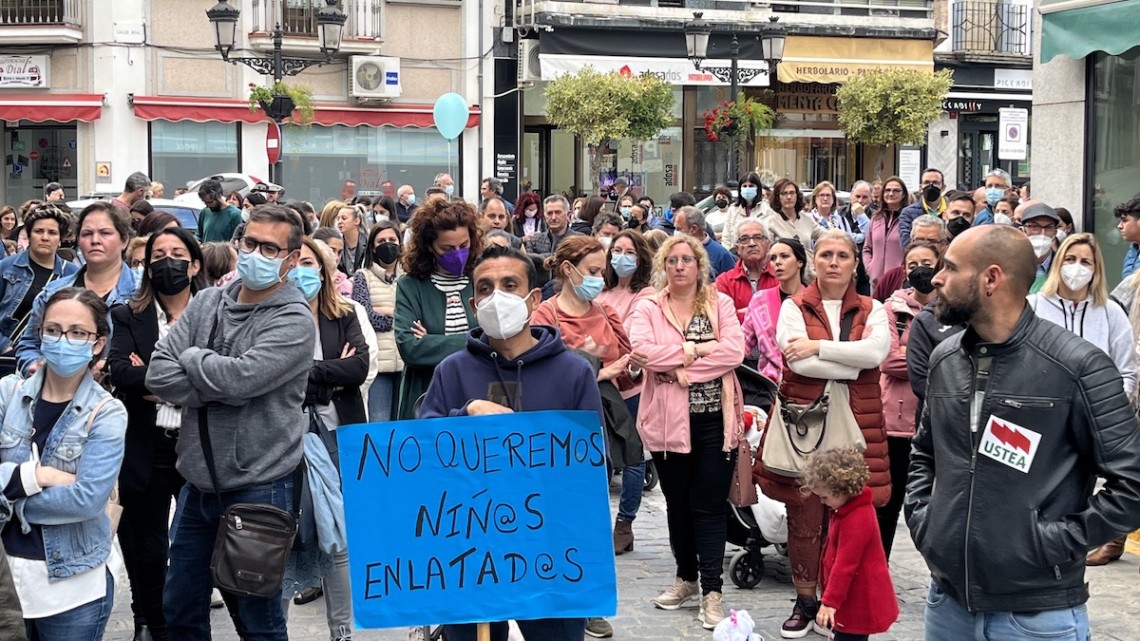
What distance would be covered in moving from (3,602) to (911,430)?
491 cm

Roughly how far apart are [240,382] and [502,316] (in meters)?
1.02

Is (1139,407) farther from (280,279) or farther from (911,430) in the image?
(280,279)

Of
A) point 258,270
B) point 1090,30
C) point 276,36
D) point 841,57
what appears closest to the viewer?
point 258,270

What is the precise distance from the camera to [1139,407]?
8.19m

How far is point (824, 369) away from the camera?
696cm

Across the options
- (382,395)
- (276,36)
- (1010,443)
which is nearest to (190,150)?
(276,36)

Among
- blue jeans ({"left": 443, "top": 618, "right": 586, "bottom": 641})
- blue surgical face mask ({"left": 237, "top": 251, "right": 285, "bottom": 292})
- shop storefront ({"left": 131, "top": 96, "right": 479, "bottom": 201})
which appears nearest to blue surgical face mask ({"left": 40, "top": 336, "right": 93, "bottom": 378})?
blue surgical face mask ({"left": 237, "top": 251, "right": 285, "bottom": 292})

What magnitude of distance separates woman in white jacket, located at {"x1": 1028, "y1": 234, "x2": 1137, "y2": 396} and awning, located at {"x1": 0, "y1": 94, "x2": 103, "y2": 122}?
26.1m

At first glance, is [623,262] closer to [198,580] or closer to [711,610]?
[711,610]

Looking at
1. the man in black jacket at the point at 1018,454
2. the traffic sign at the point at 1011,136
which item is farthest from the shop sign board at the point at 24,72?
the man in black jacket at the point at 1018,454

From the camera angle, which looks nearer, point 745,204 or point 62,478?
point 62,478

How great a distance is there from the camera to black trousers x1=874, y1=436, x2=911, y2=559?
750 centimetres

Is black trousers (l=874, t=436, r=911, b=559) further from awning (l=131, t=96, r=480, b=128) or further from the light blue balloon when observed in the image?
awning (l=131, t=96, r=480, b=128)

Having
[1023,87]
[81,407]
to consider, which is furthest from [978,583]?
[1023,87]
